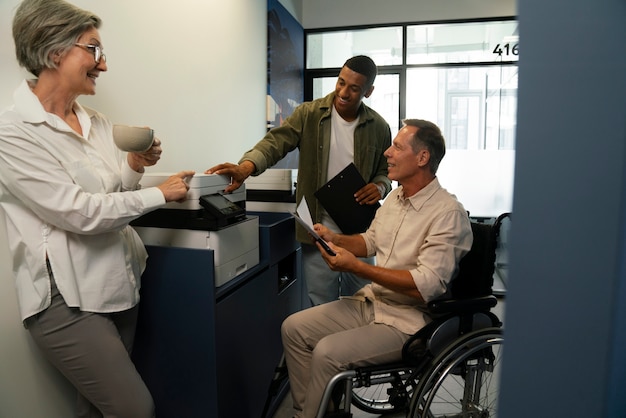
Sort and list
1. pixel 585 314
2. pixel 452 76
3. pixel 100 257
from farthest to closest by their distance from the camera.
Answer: pixel 452 76, pixel 100 257, pixel 585 314

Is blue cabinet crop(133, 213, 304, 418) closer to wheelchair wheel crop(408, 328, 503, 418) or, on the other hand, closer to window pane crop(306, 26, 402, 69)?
wheelchair wheel crop(408, 328, 503, 418)

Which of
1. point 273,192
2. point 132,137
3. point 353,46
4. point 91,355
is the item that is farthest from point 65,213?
point 353,46

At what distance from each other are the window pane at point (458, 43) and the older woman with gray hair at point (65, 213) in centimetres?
411

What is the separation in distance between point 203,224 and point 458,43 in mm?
4082

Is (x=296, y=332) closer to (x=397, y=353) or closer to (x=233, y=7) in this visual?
(x=397, y=353)

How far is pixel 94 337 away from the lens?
1.21m

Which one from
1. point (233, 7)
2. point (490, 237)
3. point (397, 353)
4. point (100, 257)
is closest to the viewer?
point (100, 257)

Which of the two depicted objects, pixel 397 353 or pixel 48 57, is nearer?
pixel 48 57

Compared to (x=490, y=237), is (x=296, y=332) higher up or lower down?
lower down

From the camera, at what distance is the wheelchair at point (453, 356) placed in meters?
1.44

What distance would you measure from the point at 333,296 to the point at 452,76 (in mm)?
3354

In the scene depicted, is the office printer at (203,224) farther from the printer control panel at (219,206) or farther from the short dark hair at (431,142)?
the short dark hair at (431,142)

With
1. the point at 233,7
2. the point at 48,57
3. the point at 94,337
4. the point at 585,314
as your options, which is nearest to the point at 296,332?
the point at 94,337

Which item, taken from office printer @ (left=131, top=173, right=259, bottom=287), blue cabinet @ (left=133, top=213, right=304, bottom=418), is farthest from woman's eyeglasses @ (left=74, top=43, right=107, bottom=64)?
blue cabinet @ (left=133, top=213, right=304, bottom=418)
